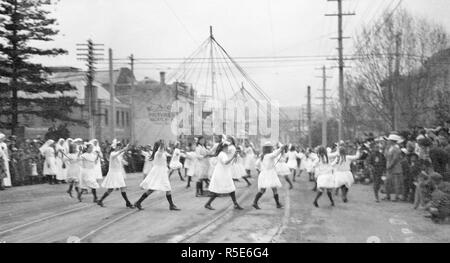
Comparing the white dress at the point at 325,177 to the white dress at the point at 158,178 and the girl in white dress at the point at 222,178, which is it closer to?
the girl in white dress at the point at 222,178

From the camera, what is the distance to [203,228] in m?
10.7

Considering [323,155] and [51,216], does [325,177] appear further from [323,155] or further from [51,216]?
[51,216]

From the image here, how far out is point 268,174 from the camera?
47.0 ft

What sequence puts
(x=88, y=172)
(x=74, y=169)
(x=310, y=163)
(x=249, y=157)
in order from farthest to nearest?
(x=249, y=157) → (x=310, y=163) → (x=74, y=169) → (x=88, y=172)

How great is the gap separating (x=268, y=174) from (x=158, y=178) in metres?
3.00

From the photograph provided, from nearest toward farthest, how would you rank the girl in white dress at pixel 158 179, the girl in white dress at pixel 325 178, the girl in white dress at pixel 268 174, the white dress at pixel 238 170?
the girl in white dress at pixel 158 179 → the girl in white dress at pixel 268 174 → the girl in white dress at pixel 325 178 → the white dress at pixel 238 170

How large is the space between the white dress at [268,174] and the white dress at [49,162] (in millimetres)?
13103

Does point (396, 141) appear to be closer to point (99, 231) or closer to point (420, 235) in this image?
point (420, 235)

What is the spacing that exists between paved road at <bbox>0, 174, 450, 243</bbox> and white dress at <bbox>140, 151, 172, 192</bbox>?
Answer: 2.02 feet

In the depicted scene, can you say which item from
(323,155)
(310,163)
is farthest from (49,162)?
(323,155)

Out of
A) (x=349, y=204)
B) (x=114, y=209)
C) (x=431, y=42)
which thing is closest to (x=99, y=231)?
(x=114, y=209)

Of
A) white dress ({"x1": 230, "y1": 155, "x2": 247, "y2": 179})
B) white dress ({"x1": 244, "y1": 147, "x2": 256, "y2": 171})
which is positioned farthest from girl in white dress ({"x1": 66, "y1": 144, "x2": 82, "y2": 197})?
white dress ({"x1": 244, "y1": 147, "x2": 256, "y2": 171})

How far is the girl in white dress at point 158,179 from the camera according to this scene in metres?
13.7

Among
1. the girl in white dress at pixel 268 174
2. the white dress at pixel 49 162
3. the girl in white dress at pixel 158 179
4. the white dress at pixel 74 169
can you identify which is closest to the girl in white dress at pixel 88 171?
the white dress at pixel 74 169
